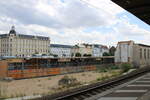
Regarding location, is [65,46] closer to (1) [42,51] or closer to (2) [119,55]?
(1) [42,51]

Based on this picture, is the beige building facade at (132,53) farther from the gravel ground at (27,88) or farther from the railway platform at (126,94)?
the railway platform at (126,94)

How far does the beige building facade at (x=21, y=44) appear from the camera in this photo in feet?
439

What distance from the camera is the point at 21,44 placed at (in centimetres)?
13938

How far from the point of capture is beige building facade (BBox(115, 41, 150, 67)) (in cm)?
3300

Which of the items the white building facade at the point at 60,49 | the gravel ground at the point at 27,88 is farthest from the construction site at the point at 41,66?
the white building facade at the point at 60,49

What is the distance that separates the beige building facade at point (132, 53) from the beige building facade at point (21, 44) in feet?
319

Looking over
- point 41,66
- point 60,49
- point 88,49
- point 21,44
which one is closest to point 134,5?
point 41,66

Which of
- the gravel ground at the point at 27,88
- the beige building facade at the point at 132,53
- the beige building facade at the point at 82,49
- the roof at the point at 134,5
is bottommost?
the gravel ground at the point at 27,88

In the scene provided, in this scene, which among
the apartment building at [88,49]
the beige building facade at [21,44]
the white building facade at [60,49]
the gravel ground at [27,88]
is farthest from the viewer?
the white building facade at [60,49]

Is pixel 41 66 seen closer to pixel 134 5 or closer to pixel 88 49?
pixel 134 5

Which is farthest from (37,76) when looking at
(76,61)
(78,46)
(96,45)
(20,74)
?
(96,45)

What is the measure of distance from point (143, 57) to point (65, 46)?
148m

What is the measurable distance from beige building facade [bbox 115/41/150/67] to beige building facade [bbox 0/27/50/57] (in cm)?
9722

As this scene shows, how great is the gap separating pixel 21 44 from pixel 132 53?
367ft
